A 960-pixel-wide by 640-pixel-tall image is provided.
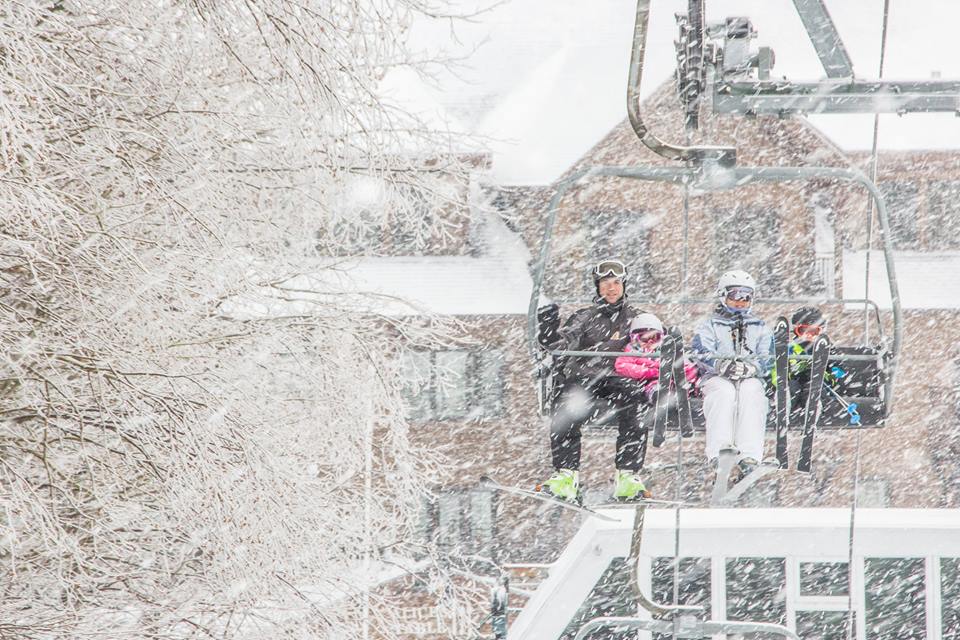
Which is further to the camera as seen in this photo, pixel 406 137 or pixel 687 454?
pixel 687 454

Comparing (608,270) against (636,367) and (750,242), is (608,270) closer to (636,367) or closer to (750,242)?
(636,367)

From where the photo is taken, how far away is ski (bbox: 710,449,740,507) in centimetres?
694

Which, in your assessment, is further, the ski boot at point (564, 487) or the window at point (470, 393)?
the window at point (470, 393)

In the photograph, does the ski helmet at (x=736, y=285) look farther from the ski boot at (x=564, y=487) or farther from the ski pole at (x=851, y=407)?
the ski boot at (x=564, y=487)

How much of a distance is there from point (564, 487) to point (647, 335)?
40.1 inches

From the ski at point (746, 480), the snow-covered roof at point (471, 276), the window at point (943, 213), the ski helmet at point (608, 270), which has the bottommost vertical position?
the ski at point (746, 480)

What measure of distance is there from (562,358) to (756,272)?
54.5 feet

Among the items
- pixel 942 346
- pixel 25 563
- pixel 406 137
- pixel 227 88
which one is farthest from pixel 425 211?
pixel 942 346

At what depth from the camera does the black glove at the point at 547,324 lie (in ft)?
23.0

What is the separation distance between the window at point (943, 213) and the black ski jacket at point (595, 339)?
19.7 m

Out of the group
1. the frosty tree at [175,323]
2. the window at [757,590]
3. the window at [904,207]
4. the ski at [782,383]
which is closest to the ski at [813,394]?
the ski at [782,383]

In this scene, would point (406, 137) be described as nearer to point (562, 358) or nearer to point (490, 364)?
point (562, 358)

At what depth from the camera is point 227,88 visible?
320 inches

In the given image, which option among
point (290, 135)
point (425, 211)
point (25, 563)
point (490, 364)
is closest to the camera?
point (25, 563)
